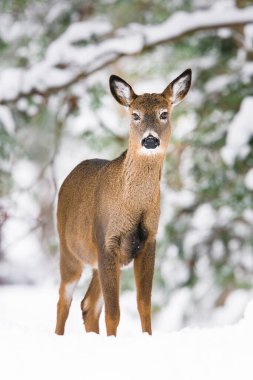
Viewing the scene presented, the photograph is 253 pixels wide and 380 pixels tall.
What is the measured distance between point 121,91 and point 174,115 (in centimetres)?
717

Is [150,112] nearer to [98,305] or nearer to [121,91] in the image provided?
[121,91]

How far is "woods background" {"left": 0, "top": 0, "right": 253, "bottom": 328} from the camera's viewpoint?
41.8ft

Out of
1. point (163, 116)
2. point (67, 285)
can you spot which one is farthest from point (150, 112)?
point (67, 285)

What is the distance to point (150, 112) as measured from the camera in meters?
7.15

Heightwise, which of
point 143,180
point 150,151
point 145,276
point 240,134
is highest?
point 240,134

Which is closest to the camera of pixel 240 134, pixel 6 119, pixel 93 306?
pixel 93 306

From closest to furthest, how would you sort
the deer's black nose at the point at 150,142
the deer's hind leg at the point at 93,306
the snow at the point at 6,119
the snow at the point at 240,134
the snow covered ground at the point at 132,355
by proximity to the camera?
1. the snow covered ground at the point at 132,355
2. the deer's black nose at the point at 150,142
3. the deer's hind leg at the point at 93,306
4. the snow at the point at 240,134
5. the snow at the point at 6,119

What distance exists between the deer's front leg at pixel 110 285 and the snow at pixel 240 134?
5826mm

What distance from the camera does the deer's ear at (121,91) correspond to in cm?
739

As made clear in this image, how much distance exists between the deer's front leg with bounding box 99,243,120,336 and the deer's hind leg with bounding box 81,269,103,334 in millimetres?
1037

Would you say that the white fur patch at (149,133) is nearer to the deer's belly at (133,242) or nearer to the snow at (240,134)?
the deer's belly at (133,242)

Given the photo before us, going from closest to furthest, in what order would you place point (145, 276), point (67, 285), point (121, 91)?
point (145, 276) < point (121, 91) < point (67, 285)

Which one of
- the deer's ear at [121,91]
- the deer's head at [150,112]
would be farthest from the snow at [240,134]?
the deer's ear at [121,91]

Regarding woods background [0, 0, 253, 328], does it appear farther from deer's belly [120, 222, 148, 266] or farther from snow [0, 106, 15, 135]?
deer's belly [120, 222, 148, 266]
